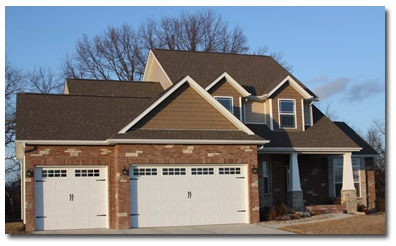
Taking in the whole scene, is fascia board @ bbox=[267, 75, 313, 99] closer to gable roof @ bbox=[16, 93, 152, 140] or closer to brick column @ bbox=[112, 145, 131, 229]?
gable roof @ bbox=[16, 93, 152, 140]

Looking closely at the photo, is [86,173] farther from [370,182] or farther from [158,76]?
[370,182]

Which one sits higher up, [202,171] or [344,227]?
[202,171]

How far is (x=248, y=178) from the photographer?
68.4 ft

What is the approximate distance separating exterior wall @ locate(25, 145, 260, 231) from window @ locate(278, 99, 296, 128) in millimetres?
5461

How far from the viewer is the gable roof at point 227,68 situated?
26938 mm

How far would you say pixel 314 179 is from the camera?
27078mm

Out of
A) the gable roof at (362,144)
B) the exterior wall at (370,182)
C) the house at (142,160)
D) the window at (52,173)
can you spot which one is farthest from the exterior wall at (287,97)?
the window at (52,173)

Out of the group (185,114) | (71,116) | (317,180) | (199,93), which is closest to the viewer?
(185,114)

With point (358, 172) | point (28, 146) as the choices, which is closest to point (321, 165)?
point (358, 172)

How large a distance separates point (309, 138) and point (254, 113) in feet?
9.69

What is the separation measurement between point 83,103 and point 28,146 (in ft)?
13.6

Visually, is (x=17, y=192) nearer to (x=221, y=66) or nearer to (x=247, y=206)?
(x=221, y=66)

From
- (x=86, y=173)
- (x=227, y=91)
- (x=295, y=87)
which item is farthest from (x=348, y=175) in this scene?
(x=86, y=173)

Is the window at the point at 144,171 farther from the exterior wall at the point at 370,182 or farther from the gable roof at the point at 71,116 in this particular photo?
the exterior wall at the point at 370,182
